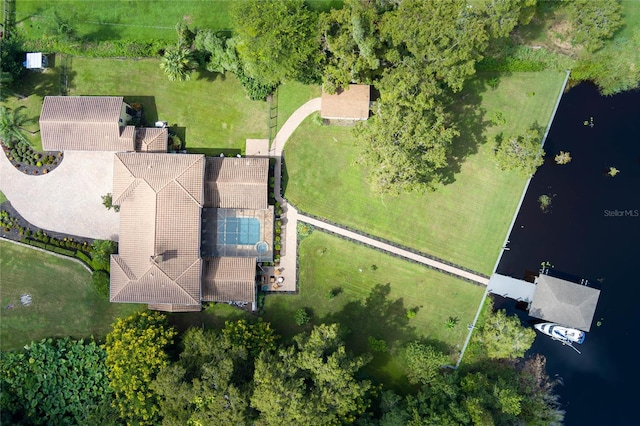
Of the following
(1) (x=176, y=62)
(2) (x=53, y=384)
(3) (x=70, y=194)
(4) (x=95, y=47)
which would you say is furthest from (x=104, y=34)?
(2) (x=53, y=384)

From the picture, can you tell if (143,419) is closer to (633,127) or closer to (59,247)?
(59,247)

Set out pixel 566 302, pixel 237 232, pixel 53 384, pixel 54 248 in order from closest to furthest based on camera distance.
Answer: pixel 53 384 < pixel 566 302 < pixel 237 232 < pixel 54 248

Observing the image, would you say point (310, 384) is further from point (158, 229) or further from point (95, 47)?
point (95, 47)

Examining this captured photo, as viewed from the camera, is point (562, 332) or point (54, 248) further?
point (54, 248)

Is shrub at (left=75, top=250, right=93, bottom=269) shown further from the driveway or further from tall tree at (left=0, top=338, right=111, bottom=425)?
tall tree at (left=0, top=338, right=111, bottom=425)

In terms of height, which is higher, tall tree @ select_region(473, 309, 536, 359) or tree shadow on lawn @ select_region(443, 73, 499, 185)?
tree shadow on lawn @ select_region(443, 73, 499, 185)

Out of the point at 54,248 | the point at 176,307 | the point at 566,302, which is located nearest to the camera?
the point at 566,302

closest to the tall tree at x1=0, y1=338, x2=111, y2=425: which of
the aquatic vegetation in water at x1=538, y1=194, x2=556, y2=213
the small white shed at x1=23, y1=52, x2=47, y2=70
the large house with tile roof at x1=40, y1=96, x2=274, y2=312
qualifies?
the large house with tile roof at x1=40, y1=96, x2=274, y2=312

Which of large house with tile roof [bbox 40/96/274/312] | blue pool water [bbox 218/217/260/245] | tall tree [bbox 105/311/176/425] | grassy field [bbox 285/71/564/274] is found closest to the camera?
tall tree [bbox 105/311/176/425]
